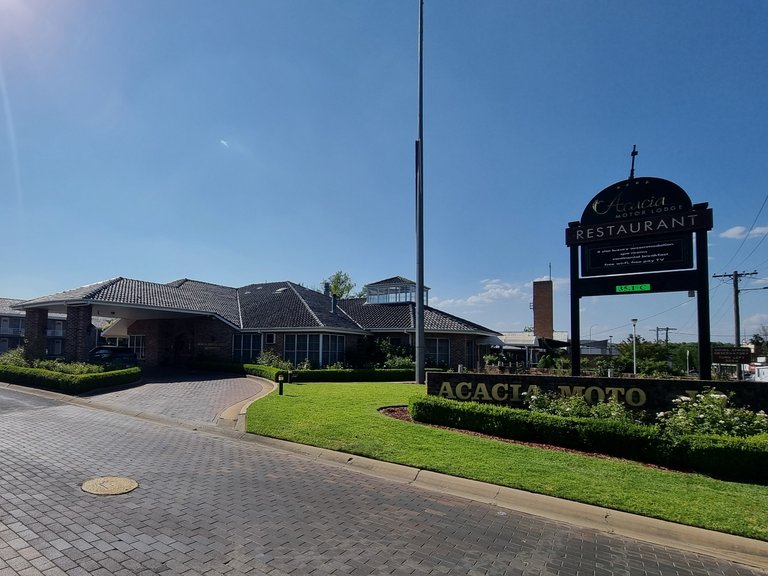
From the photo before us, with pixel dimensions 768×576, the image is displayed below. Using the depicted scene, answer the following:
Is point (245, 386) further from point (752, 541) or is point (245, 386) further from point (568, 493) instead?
point (752, 541)

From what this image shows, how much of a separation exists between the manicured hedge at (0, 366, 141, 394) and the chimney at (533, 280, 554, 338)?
39.8 m

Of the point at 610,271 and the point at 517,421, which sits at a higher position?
the point at 610,271

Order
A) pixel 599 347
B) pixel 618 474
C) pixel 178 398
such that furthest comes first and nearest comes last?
pixel 599 347 < pixel 178 398 < pixel 618 474

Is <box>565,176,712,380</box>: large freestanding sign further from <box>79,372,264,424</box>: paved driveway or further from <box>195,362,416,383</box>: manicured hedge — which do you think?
<box>195,362,416,383</box>: manicured hedge

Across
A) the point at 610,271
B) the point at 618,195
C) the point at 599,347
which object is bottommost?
the point at 599,347

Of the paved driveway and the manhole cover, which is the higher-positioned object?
the manhole cover

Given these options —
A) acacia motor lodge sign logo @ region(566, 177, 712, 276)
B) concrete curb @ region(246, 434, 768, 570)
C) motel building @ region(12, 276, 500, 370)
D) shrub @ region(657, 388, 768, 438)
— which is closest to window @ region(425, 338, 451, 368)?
motel building @ region(12, 276, 500, 370)

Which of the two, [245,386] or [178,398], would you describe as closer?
[178,398]

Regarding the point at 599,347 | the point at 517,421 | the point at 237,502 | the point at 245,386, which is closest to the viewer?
the point at 237,502

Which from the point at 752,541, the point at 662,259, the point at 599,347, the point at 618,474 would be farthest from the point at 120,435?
the point at 599,347

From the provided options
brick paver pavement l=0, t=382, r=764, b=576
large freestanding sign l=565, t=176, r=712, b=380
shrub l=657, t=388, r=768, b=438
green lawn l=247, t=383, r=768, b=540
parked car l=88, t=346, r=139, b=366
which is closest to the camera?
brick paver pavement l=0, t=382, r=764, b=576

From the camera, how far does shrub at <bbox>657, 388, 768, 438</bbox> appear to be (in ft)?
30.5

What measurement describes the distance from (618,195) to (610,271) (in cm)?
214

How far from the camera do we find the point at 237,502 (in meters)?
6.32
